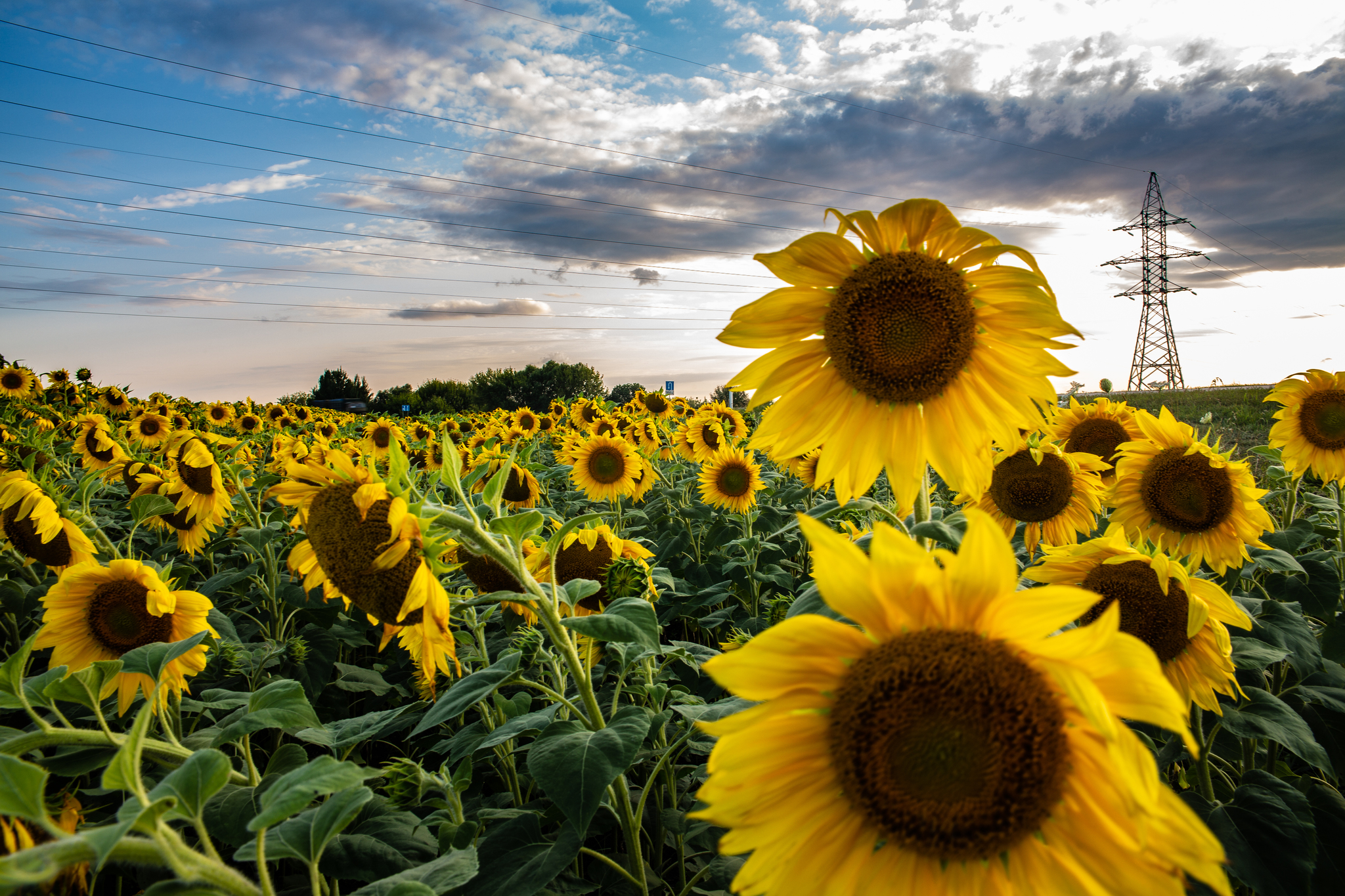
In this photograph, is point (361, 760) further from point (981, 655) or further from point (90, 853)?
point (981, 655)

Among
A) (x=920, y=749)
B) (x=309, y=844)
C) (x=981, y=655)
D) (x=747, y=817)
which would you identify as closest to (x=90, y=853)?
(x=309, y=844)

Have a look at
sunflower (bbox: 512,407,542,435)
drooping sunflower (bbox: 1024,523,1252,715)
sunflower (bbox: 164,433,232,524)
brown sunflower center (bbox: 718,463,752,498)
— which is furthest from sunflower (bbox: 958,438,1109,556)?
sunflower (bbox: 512,407,542,435)

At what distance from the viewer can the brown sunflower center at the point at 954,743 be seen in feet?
3.46

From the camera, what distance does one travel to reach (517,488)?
5074 millimetres

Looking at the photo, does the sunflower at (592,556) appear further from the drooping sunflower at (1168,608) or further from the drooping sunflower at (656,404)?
the drooping sunflower at (656,404)

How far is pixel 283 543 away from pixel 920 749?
4.90 m

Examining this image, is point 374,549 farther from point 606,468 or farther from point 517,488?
point 606,468

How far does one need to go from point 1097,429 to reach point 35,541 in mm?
6164

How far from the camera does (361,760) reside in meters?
3.36


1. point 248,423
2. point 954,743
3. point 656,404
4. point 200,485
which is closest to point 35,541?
point 200,485

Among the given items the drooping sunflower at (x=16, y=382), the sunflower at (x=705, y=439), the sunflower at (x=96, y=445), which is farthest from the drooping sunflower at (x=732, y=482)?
the drooping sunflower at (x=16, y=382)

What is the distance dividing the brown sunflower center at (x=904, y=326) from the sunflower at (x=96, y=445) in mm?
6843

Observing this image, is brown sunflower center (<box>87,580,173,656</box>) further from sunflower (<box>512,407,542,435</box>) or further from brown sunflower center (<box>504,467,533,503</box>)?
sunflower (<box>512,407,542,435</box>)

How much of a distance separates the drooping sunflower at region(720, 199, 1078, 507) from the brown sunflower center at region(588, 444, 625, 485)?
463 centimetres
